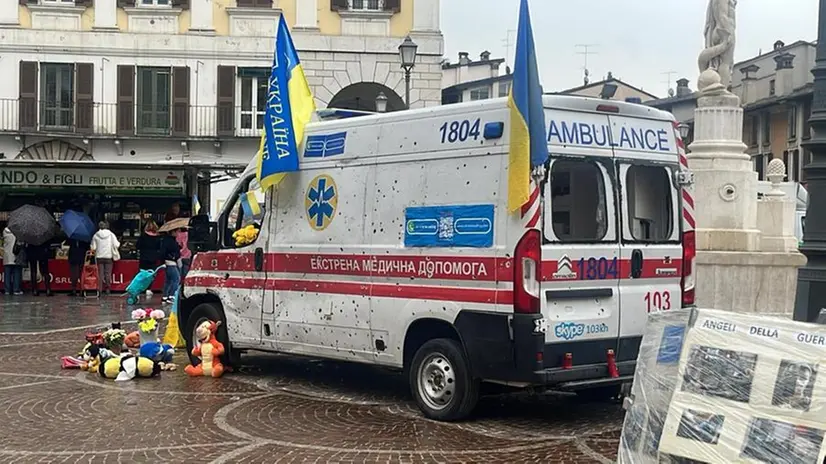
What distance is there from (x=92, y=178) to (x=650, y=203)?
1615 cm

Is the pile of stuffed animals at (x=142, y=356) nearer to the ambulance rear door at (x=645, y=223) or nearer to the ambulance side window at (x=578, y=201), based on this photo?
the ambulance side window at (x=578, y=201)

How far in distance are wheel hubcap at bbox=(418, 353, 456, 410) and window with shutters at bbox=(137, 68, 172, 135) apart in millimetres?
21268

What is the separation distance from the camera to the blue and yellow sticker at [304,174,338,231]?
8.79 metres

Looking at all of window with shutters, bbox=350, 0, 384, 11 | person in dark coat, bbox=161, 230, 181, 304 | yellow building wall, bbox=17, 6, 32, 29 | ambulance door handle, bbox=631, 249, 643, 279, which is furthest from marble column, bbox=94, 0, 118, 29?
ambulance door handle, bbox=631, 249, 643, 279

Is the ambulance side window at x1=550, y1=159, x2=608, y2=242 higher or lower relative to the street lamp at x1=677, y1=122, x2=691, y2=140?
lower

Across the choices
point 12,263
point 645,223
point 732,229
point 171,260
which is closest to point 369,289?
point 645,223

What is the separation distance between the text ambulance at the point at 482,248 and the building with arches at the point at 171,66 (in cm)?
1894

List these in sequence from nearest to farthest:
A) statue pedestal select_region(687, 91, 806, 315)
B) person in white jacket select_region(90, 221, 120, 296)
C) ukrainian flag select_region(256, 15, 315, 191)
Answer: ukrainian flag select_region(256, 15, 315, 191) → statue pedestal select_region(687, 91, 806, 315) → person in white jacket select_region(90, 221, 120, 296)

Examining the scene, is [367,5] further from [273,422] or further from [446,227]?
[273,422]

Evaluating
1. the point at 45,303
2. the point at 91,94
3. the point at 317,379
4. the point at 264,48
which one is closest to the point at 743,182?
the point at 317,379

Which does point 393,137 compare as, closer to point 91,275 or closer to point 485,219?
point 485,219

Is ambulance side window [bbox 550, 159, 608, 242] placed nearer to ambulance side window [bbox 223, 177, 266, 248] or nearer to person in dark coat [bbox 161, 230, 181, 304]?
ambulance side window [bbox 223, 177, 266, 248]

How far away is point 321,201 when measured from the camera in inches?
350

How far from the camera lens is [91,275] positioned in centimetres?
2109
